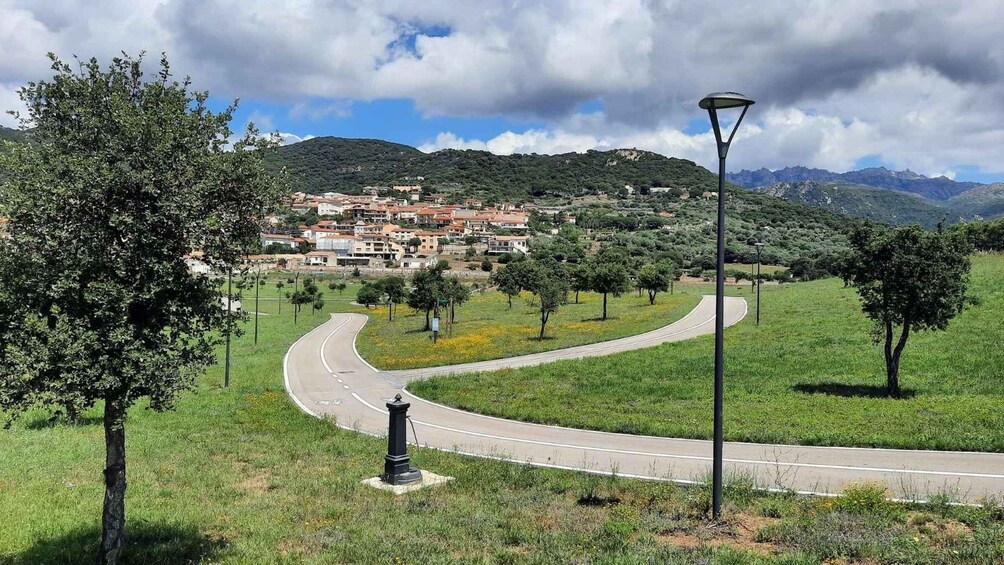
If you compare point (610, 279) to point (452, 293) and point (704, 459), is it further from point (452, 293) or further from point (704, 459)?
point (704, 459)

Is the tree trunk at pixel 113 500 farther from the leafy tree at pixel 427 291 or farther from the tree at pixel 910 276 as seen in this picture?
the leafy tree at pixel 427 291

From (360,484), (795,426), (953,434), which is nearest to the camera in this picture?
(360,484)

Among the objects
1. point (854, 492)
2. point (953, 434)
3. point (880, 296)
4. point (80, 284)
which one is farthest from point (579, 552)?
point (880, 296)

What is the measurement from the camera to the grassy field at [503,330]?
34375mm

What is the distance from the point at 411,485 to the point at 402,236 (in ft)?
460

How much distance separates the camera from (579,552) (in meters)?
7.31

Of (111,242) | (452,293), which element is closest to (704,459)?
(111,242)

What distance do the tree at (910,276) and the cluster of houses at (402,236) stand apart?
100 metres

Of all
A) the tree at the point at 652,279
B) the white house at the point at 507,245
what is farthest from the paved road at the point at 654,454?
the white house at the point at 507,245

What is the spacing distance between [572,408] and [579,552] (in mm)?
12145

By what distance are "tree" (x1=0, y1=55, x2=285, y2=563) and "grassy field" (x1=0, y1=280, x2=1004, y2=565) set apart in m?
1.02

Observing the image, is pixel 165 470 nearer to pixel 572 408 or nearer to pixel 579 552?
pixel 579 552

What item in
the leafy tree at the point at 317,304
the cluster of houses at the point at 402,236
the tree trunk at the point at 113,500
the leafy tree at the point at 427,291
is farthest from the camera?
the cluster of houses at the point at 402,236

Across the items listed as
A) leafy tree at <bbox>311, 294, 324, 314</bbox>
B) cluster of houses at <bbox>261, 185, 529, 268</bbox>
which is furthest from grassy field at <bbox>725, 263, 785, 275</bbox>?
leafy tree at <bbox>311, 294, 324, 314</bbox>
